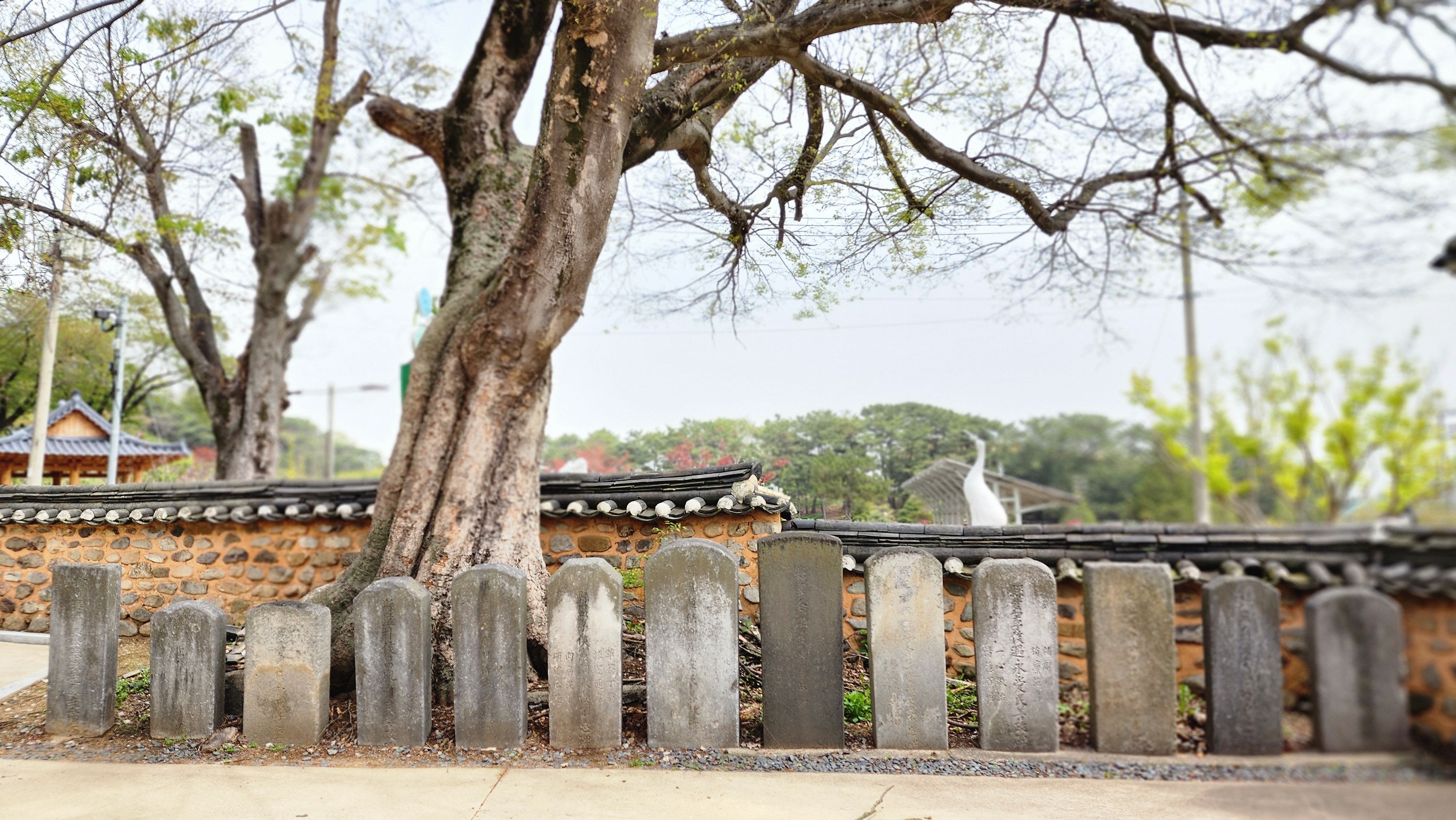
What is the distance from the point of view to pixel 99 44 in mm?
3340

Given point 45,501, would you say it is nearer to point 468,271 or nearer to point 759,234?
point 468,271

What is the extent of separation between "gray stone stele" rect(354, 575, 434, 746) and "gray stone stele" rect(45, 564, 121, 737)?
1.19m

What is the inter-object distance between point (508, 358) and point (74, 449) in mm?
4084

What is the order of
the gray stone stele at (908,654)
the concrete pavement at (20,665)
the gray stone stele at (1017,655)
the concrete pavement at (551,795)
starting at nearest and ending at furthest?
the concrete pavement at (551,795) → the gray stone stele at (1017,655) → the gray stone stele at (908,654) → the concrete pavement at (20,665)

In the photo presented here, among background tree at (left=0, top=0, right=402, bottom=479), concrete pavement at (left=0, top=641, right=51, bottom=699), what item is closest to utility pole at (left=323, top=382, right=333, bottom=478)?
background tree at (left=0, top=0, right=402, bottom=479)

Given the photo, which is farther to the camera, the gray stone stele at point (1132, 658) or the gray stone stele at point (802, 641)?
the gray stone stele at point (802, 641)

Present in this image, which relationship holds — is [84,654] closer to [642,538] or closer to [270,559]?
[270,559]

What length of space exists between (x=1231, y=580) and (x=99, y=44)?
15.9 ft

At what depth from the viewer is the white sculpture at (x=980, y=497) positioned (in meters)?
3.87

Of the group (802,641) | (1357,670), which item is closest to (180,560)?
(802,641)

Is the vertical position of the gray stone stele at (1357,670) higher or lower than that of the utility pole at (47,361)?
lower

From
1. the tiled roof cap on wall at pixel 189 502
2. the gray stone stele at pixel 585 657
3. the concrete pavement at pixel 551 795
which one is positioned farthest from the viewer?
the tiled roof cap on wall at pixel 189 502

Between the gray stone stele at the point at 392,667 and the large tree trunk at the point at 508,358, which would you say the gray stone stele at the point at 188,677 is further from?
the gray stone stele at the point at 392,667

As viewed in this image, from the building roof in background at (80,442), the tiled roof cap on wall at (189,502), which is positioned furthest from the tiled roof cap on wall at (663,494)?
the building roof in background at (80,442)
